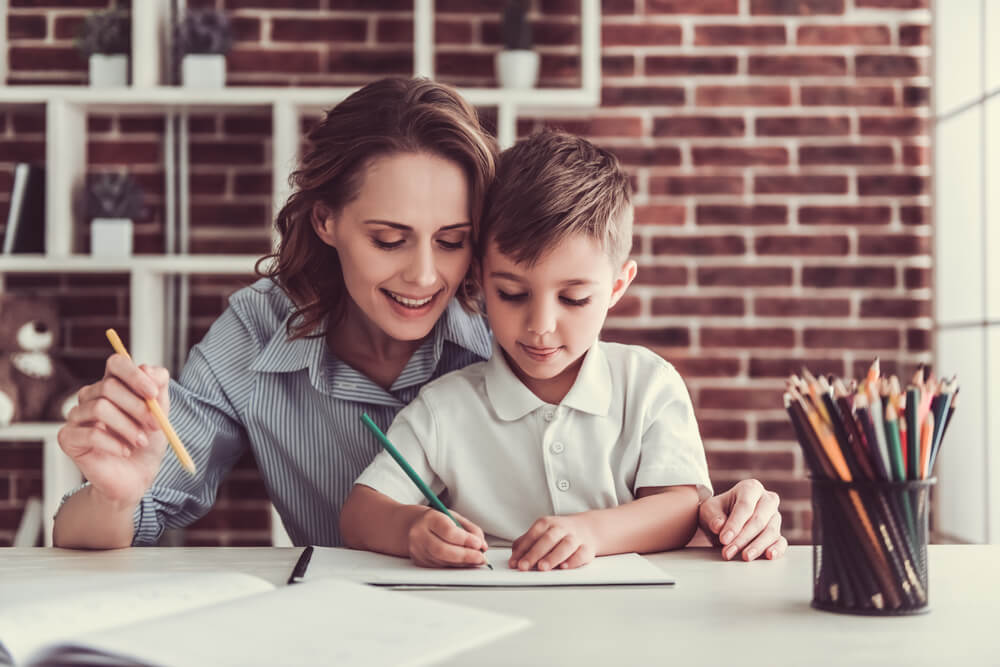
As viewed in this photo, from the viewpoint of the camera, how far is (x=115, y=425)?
109cm

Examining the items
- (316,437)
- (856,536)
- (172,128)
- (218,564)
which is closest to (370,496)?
(218,564)

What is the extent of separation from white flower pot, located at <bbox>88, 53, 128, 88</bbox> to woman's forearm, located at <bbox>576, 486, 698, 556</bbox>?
2104 mm

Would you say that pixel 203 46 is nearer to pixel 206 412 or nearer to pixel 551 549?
pixel 206 412

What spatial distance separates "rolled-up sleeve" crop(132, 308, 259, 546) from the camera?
4.84ft

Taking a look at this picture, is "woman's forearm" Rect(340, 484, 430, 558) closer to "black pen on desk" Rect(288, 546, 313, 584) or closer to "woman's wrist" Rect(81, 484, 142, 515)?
"black pen on desk" Rect(288, 546, 313, 584)

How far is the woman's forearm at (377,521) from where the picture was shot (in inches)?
42.8

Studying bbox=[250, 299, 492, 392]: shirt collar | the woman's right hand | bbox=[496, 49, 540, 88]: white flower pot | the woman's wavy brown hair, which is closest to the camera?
the woman's right hand

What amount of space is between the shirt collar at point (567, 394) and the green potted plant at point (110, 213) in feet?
5.45

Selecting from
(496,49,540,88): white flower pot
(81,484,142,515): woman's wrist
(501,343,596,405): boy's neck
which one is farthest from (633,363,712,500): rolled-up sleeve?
(496,49,540,88): white flower pot

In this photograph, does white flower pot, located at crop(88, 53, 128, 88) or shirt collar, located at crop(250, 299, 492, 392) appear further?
white flower pot, located at crop(88, 53, 128, 88)

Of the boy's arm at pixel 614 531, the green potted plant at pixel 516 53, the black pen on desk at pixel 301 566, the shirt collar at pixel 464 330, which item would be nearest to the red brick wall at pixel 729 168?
the green potted plant at pixel 516 53

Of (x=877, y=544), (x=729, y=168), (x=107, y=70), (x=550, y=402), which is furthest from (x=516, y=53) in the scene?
(x=877, y=544)

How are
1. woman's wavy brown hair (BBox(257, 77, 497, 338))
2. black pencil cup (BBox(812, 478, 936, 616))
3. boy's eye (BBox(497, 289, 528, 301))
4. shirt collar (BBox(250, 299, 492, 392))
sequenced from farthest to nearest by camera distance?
shirt collar (BBox(250, 299, 492, 392)) < woman's wavy brown hair (BBox(257, 77, 497, 338)) < boy's eye (BBox(497, 289, 528, 301)) < black pencil cup (BBox(812, 478, 936, 616))

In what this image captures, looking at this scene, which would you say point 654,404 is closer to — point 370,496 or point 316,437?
point 370,496
